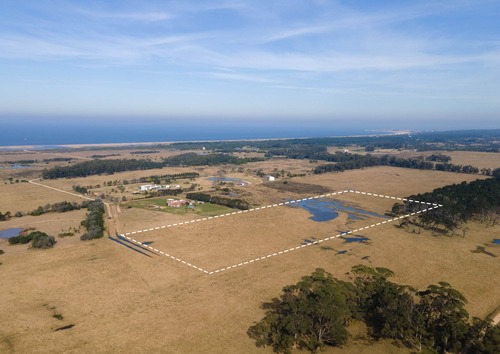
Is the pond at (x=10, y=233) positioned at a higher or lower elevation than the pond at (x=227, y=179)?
lower

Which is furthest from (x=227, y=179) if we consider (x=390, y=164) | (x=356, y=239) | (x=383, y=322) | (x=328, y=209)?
(x=383, y=322)

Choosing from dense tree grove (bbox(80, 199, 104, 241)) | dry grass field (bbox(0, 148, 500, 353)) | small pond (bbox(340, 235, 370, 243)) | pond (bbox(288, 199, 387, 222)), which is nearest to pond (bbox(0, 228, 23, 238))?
dry grass field (bbox(0, 148, 500, 353))

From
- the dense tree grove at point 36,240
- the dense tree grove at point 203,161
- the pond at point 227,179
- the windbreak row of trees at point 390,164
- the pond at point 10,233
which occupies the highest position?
the dense tree grove at point 203,161

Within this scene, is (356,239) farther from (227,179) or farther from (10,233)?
(227,179)

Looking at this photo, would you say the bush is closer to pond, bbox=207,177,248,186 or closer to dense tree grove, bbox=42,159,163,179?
pond, bbox=207,177,248,186

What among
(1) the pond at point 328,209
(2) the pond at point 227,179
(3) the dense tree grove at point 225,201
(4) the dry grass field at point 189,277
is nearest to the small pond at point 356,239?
(4) the dry grass field at point 189,277

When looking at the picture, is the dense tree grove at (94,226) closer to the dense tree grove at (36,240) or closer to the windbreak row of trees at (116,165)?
the dense tree grove at (36,240)
